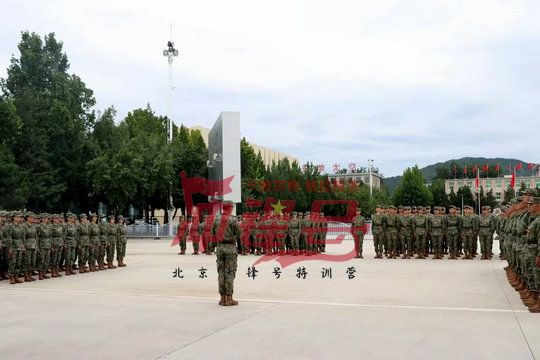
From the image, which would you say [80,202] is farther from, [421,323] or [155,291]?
[421,323]

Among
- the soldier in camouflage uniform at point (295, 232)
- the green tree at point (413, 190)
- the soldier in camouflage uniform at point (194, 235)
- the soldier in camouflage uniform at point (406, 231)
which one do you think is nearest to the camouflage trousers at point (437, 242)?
the soldier in camouflage uniform at point (406, 231)

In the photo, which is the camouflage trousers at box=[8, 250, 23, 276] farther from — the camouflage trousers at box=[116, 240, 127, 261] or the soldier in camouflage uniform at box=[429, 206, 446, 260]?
the soldier in camouflage uniform at box=[429, 206, 446, 260]

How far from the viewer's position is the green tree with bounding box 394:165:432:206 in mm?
69188

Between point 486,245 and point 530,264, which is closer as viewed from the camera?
point 530,264

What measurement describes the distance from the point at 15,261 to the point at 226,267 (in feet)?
19.7

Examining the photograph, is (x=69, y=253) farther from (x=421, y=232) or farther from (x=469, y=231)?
(x=469, y=231)

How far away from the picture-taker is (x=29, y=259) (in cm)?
1242

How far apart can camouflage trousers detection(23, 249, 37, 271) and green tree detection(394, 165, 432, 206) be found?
60681 mm

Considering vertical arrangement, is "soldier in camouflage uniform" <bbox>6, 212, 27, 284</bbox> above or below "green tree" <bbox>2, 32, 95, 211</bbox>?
below

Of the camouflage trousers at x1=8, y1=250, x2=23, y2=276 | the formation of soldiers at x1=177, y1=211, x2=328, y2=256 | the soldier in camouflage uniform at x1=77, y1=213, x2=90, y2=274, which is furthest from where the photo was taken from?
the formation of soldiers at x1=177, y1=211, x2=328, y2=256

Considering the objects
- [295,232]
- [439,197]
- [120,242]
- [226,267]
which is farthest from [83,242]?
[439,197]

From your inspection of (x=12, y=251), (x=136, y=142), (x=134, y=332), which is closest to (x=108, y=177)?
(x=136, y=142)

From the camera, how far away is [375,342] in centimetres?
612

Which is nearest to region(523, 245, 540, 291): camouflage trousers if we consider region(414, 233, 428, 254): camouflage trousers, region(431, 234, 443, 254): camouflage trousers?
region(431, 234, 443, 254): camouflage trousers
